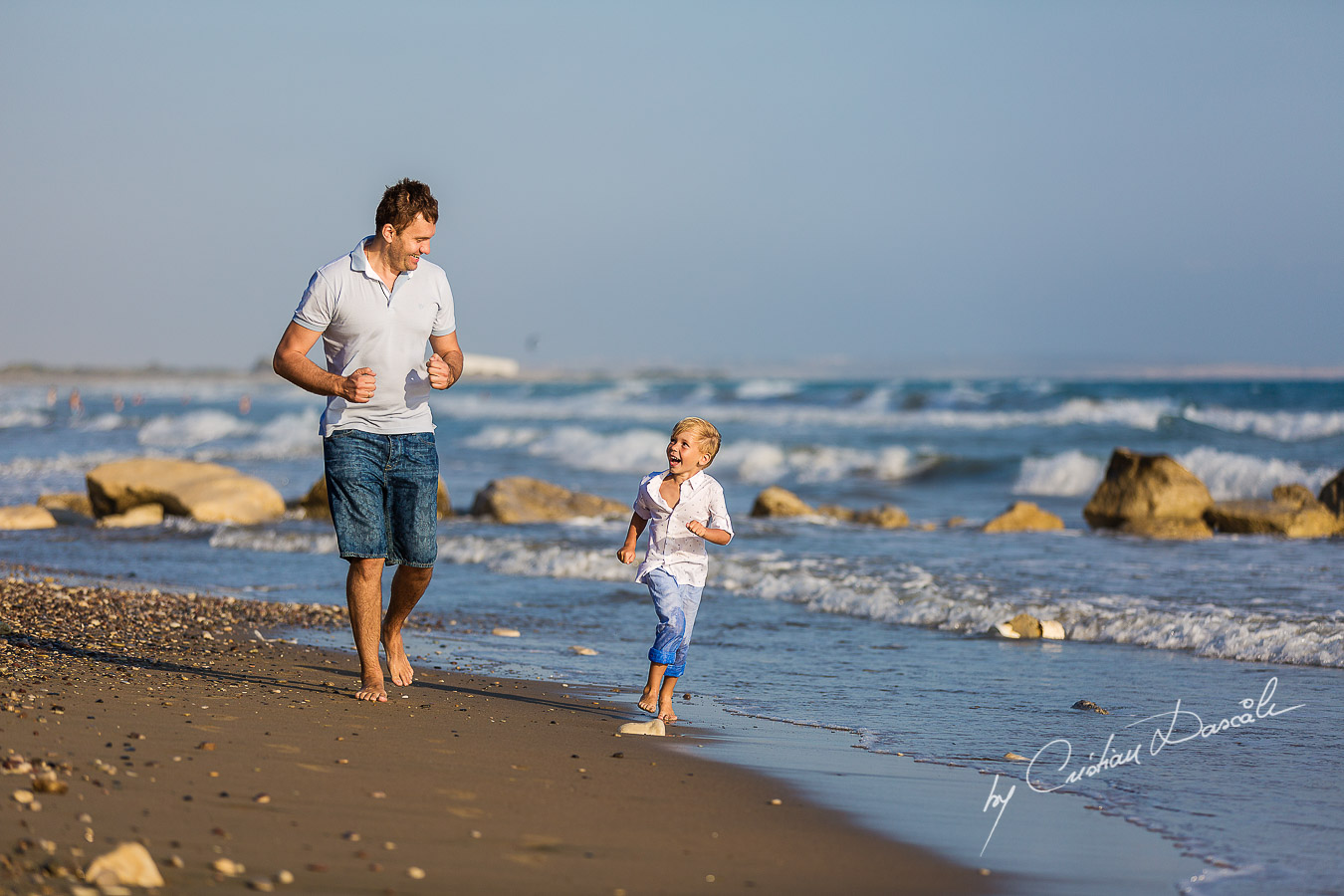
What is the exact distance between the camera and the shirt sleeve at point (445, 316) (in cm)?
523

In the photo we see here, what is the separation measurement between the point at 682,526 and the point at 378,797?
1960mm

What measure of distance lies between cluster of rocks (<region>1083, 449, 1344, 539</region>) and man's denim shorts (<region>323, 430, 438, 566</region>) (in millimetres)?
10254

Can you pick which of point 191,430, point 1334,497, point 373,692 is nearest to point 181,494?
point 373,692

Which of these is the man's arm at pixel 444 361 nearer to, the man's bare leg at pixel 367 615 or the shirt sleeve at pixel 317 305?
the shirt sleeve at pixel 317 305

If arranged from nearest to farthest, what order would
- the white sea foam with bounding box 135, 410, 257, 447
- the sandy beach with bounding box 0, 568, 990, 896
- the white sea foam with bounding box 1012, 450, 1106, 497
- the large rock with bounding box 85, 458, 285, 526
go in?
the sandy beach with bounding box 0, 568, 990, 896 → the large rock with bounding box 85, 458, 285, 526 → the white sea foam with bounding box 1012, 450, 1106, 497 → the white sea foam with bounding box 135, 410, 257, 447

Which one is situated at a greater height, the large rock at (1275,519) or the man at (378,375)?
the man at (378,375)

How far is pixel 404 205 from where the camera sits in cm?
500

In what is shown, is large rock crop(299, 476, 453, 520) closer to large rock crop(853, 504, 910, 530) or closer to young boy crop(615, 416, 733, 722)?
→ large rock crop(853, 504, 910, 530)

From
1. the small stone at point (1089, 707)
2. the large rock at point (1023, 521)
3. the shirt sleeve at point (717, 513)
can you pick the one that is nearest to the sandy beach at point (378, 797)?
the shirt sleeve at point (717, 513)

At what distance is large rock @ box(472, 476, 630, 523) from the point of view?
14.8 m

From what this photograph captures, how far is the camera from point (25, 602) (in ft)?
24.8

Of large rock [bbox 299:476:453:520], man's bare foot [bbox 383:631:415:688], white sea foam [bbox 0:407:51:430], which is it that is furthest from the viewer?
white sea foam [bbox 0:407:51:430]

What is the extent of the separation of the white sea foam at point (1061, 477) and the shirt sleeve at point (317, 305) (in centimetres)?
1762

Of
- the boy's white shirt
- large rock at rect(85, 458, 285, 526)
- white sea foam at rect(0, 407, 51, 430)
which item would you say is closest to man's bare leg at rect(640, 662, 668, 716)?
the boy's white shirt
